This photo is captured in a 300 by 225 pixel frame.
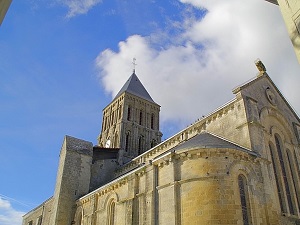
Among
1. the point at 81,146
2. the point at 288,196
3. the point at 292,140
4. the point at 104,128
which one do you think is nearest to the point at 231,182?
the point at 288,196

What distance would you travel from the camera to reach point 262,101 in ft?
57.6

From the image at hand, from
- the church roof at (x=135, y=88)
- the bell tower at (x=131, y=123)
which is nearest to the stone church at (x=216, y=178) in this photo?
the bell tower at (x=131, y=123)

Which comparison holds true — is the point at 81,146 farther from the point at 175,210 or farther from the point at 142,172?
the point at 175,210

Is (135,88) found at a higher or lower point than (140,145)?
higher

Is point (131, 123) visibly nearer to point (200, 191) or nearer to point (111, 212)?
point (111, 212)

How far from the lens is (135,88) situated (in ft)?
122

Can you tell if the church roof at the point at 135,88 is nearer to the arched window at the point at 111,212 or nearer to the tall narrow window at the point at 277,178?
the arched window at the point at 111,212

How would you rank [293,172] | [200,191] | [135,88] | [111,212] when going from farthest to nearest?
[135,88] < [111,212] < [293,172] < [200,191]

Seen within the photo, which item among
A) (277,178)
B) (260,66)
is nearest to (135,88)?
(260,66)

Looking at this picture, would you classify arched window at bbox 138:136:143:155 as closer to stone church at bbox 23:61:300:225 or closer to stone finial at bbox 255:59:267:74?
stone church at bbox 23:61:300:225

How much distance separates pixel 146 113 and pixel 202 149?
2190 cm

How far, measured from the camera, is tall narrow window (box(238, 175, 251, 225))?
41.7ft

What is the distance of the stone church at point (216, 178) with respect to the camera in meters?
13.0

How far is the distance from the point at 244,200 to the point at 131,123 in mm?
21595
